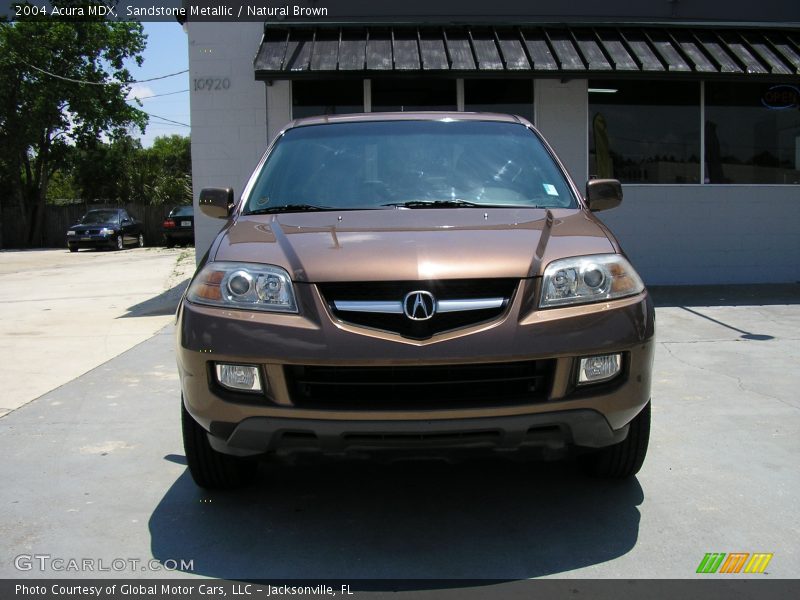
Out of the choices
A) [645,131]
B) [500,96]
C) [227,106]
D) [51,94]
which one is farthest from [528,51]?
[51,94]

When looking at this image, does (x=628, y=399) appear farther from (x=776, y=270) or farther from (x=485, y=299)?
(x=776, y=270)

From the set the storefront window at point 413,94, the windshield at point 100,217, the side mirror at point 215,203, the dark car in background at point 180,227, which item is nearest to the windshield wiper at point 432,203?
the side mirror at point 215,203

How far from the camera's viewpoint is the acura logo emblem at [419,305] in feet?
9.33

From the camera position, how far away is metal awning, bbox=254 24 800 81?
9578 mm

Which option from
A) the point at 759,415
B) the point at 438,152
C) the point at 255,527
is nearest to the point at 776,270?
the point at 759,415

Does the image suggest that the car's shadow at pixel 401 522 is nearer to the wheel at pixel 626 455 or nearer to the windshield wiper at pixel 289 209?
the wheel at pixel 626 455

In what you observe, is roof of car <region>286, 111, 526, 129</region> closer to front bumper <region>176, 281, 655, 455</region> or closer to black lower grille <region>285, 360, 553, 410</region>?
front bumper <region>176, 281, 655, 455</region>

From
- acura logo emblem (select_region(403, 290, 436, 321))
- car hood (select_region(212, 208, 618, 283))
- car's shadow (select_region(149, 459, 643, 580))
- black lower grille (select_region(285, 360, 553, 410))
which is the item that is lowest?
car's shadow (select_region(149, 459, 643, 580))

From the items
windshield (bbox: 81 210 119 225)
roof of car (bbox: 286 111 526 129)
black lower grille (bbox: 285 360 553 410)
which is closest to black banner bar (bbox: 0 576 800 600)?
black lower grille (bbox: 285 360 553 410)

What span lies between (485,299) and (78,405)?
365cm

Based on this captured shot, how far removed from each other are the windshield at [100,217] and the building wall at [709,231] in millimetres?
21664

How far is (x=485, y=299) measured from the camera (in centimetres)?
293

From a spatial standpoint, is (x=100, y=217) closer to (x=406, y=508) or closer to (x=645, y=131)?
(x=645, y=131)

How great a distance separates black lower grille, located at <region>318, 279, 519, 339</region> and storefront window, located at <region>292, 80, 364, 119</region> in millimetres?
8076
